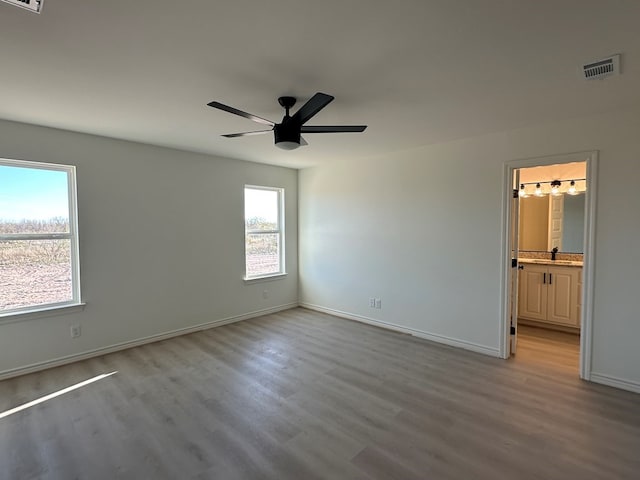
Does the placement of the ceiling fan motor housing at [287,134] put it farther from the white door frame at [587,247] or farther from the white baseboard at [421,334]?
the white baseboard at [421,334]

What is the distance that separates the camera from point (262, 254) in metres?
5.27

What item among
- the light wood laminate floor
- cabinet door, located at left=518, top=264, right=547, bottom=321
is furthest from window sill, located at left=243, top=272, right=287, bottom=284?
cabinet door, located at left=518, top=264, right=547, bottom=321

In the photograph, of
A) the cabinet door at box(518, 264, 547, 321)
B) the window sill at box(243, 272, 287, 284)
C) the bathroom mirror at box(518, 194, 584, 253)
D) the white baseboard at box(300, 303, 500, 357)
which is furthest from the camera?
the window sill at box(243, 272, 287, 284)

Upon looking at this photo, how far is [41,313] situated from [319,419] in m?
2.90

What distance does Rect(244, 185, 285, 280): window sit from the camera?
16.6 feet

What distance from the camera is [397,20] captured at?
158 cm

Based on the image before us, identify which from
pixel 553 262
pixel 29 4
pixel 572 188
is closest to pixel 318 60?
pixel 29 4

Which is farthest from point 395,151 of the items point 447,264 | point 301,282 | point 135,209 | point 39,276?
point 39,276

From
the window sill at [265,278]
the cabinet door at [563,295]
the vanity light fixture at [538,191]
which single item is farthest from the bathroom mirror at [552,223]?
the window sill at [265,278]

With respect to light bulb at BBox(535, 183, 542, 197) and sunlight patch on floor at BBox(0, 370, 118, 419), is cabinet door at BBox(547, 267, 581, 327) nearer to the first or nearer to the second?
light bulb at BBox(535, 183, 542, 197)

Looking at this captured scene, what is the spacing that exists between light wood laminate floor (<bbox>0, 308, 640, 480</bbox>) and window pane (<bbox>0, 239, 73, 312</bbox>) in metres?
0.74

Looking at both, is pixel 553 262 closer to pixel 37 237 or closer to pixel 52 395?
pixel 52 395

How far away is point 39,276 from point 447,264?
14.3ft

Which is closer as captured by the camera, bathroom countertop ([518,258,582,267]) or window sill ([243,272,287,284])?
bathroom countertop ([518,258,582,267])
